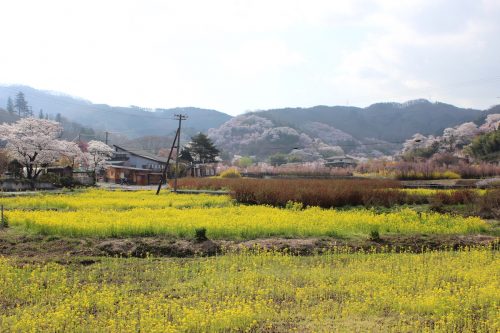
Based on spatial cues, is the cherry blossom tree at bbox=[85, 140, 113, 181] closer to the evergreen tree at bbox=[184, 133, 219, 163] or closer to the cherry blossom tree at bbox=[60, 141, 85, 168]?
the cherry blossom tree at bbox=[60, 141, 85, 168]

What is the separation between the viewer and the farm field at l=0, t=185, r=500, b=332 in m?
7.66

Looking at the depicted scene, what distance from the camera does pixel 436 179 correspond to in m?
49.6

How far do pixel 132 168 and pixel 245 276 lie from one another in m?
65.8

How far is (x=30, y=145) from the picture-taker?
50875 mm

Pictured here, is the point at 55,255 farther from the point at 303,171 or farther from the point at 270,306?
the point at 303,171

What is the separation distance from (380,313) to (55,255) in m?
9.18

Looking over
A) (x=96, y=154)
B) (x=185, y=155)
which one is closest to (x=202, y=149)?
(x=185, y=155)

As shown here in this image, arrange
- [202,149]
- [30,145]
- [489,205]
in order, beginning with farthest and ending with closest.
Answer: [202,149] → [30,145] → [489,205]

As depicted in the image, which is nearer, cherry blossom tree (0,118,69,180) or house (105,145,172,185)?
cherry blossom tree (0,118,69,180)

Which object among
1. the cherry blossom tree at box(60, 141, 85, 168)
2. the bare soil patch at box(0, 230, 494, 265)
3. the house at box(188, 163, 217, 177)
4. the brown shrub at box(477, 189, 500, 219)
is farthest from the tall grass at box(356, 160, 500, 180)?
the house at box(188, 163, 217, 177)

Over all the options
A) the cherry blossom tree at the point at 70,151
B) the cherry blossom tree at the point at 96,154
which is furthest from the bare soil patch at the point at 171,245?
the cherry blossom tree at the point at 96,154

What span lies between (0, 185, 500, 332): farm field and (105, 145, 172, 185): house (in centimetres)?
5350

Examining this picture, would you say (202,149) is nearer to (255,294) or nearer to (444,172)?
(444,172)

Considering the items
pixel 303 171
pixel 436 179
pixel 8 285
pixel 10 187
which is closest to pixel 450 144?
Answer: pixel 303 171
